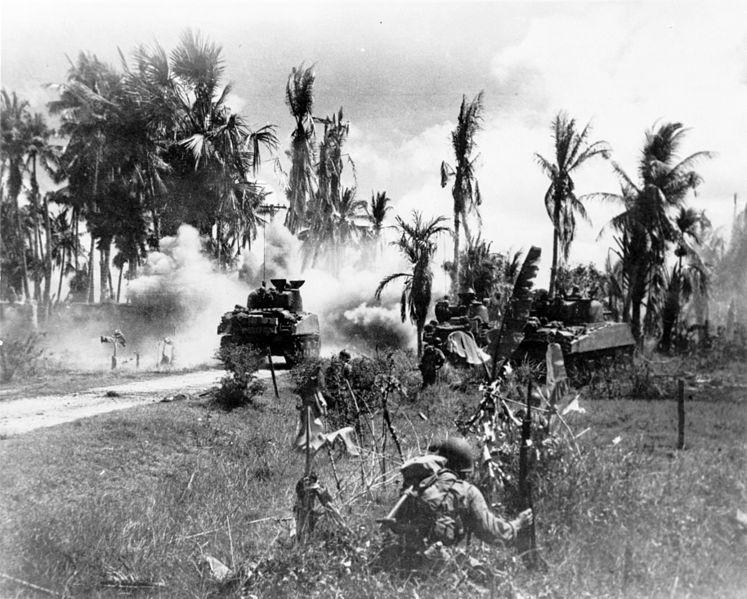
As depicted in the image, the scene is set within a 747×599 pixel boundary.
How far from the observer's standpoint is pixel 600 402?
11180 millimetres

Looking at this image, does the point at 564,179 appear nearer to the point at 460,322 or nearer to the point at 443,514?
the point at 460,322

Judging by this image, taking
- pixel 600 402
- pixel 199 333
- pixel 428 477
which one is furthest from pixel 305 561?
pixel 199 333

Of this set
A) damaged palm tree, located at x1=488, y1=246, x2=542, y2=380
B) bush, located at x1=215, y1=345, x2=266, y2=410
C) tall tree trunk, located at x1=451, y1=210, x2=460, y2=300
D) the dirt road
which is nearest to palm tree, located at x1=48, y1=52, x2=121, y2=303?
the dirt road

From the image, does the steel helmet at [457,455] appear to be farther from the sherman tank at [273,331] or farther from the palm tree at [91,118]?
the palm tree at [91,118]

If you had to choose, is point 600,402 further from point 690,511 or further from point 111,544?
point 111,544

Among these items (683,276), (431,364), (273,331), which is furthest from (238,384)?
(683,276)

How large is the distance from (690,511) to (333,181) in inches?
688

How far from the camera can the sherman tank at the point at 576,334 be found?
13977 millimetres

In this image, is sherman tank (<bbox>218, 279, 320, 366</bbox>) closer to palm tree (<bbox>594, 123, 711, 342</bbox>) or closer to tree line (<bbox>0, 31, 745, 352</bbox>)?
tree line (<bbox>0, 31, 745, 352</bbox>)

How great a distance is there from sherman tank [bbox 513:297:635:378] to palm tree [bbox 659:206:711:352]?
490 cm

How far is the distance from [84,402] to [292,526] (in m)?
6.93

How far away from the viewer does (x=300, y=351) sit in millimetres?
15867

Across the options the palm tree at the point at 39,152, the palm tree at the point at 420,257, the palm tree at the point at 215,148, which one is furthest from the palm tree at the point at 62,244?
the palm tree at the point at 420,257

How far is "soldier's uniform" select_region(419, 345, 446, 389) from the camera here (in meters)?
11.7
